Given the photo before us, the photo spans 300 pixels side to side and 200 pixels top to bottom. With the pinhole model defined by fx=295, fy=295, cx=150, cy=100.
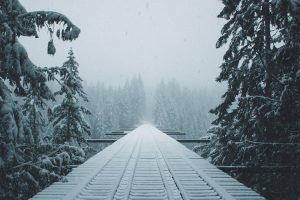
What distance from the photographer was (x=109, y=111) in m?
81.3

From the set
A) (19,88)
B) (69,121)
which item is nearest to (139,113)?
(69,121)

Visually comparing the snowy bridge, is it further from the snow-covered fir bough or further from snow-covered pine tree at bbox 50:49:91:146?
snow-covered pine tree at bbox 50:49:91:146

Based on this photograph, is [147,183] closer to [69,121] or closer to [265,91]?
[265,91]

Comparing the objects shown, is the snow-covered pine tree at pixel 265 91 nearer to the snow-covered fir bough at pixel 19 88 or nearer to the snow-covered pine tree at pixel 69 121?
the snow-covered fir bough at pixel 19 88

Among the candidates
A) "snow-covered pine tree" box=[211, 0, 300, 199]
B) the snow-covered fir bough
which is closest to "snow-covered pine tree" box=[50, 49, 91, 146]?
"snow-covered pine tree" box=[211, 0, 300, 199]

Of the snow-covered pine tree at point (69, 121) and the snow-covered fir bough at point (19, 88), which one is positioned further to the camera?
the snow-covered pine tree at point (69, 121)

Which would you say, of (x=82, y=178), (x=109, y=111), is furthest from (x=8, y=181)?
(x=109, y=111)

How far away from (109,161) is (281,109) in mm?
6101

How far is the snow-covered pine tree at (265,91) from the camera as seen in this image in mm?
7461

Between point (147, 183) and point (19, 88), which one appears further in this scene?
point (147, 183)

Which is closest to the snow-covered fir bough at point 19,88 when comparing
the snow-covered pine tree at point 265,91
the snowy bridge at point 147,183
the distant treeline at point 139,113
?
the snowy bridge at point 147,183

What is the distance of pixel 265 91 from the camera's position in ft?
29.7

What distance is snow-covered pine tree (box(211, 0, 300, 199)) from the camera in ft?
24.5

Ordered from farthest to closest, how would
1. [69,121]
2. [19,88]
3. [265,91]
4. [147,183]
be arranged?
[69,121] → [265,91] → [147,183] → [19,88]
